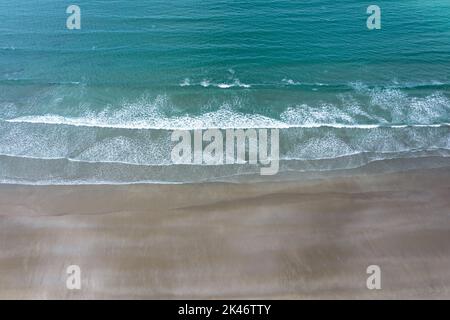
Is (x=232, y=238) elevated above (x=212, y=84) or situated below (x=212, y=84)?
below

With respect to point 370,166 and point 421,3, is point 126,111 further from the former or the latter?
point 421,3

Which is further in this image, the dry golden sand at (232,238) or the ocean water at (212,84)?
the ocean water at (212,84)

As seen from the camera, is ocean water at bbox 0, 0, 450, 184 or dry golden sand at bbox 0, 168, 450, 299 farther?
ocean water at bbox 0, 0, 450, 184

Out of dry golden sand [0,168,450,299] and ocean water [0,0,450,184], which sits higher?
ocean water [0,0,450,184]

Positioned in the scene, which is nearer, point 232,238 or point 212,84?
point 232,238
